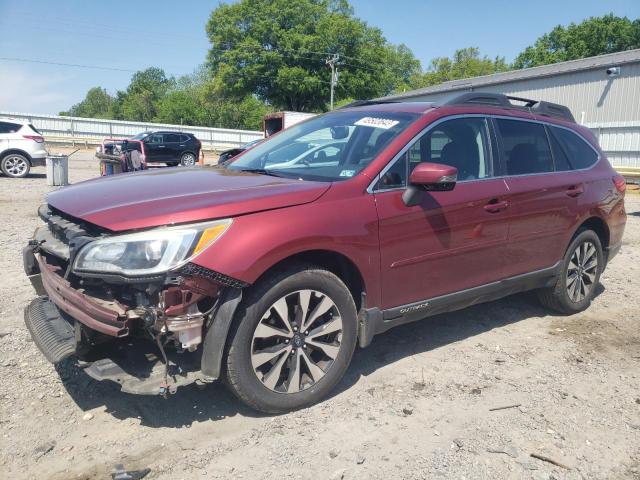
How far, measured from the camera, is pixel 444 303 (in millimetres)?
3775

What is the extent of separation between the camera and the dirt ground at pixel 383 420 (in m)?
2.72

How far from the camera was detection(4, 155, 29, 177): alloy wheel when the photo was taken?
15.7m

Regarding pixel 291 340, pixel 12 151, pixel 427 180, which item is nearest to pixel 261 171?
pixel 427 180

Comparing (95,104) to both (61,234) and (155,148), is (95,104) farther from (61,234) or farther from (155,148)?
(61,234)

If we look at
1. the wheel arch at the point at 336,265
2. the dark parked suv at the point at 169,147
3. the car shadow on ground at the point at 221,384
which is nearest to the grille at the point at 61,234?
the car shadow on ground at the point at 221,384

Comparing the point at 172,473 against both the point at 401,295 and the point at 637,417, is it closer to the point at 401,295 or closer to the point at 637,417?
the point at 401,295

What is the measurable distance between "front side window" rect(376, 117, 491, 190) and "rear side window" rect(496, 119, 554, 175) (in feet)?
0.75

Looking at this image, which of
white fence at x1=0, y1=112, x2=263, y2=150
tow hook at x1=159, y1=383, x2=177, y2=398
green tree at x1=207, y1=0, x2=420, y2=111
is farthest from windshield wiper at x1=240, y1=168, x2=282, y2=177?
green tree at x1=207, y1=0, x2=420, y2=111

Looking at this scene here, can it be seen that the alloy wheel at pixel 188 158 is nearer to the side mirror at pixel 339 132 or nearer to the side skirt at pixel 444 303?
the side mirror at pixel 339 132

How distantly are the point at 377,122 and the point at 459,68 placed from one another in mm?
81118

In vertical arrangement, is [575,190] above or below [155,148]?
below

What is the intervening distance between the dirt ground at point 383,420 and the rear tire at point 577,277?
1.72 ft

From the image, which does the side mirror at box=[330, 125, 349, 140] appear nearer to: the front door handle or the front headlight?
the front door handle

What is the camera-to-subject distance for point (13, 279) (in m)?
5.54
